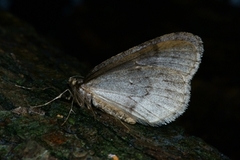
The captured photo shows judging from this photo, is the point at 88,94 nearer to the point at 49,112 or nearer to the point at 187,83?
the point at 49,112

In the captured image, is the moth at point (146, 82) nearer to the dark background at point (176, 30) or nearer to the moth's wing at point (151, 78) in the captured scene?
the moth's wing at point (151, 78)

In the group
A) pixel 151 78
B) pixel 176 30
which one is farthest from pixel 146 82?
pixel 176 30

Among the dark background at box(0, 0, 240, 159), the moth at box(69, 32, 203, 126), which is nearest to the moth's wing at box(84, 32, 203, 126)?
the moth at box(69, 32, 203, 126)

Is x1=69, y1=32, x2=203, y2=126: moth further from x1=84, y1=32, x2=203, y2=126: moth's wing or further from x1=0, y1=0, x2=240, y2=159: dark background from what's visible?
x1=0, y1=0, x2=240, y2=159: dark background

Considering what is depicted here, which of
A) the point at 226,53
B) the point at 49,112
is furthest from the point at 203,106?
the point at 49,112

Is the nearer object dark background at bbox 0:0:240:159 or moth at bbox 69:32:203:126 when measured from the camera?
moth at bbox 69:32:203:126

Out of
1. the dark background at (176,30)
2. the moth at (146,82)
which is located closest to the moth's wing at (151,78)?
the moth at (146,82)

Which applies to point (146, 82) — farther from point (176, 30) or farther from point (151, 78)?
point (176, 30)
